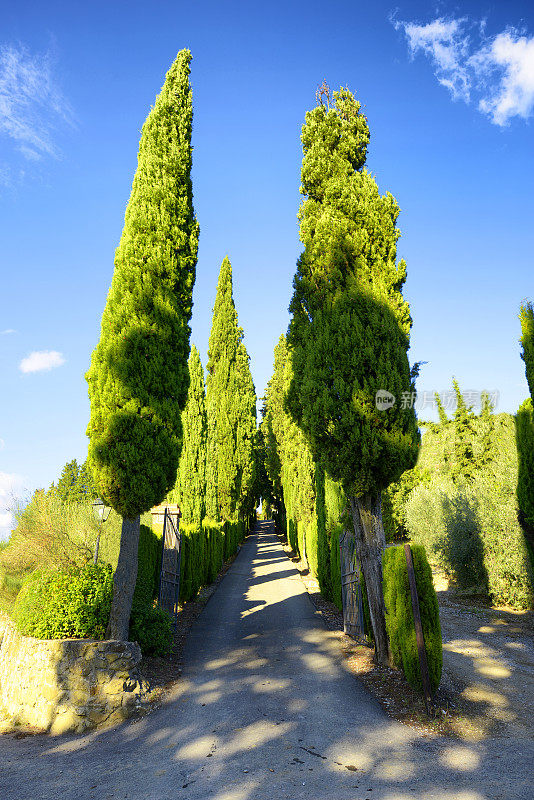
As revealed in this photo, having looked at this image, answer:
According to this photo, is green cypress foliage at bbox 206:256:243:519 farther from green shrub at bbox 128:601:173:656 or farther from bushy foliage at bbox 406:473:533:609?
green shrub at bbox 128:601:173:656

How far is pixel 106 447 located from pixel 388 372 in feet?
14.4

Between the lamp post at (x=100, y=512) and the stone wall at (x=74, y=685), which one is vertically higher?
the lamp post at (x=100, y=512)

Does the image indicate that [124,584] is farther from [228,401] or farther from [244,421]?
[244,421]

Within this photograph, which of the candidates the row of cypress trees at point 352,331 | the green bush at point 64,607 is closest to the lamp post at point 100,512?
the green bush at point 64,607

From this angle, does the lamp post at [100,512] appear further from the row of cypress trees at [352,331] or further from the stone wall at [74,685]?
the row of cypress trees at [352,331]

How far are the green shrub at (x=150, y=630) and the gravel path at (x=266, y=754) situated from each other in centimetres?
71

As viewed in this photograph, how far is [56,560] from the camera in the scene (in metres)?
6.39

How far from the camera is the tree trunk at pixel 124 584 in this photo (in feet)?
19.7

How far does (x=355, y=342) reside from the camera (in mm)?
6824

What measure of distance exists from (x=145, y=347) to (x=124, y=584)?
3484 mm

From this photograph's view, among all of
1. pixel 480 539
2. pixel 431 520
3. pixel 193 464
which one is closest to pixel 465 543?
pixel 480 539

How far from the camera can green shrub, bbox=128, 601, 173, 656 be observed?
674 cm

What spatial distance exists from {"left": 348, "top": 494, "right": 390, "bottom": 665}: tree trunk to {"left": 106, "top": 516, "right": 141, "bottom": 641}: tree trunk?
11.8 feet

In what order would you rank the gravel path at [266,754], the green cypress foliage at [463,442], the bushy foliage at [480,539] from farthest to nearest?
the green cypress foliage at [463,442], the bushy foliage at [480,539], the gravel path at [266,754]
